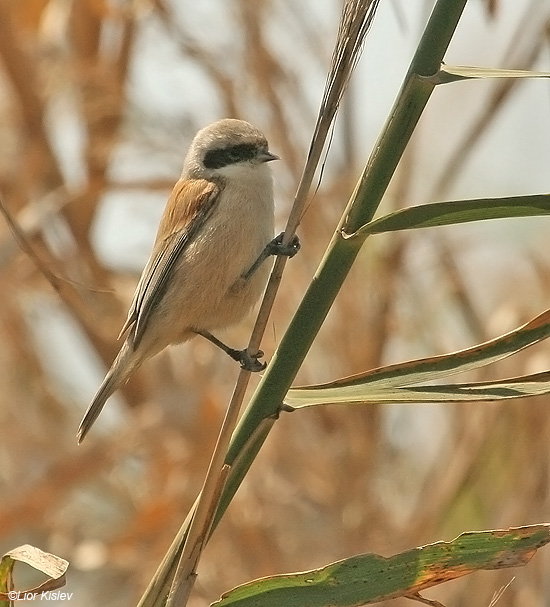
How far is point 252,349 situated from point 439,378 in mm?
196

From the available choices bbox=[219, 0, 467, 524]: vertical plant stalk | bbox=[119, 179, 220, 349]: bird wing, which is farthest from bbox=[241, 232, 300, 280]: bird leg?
bbox=[219, 0, 467, 524]: vertical plant stalk

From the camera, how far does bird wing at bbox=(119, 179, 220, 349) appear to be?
1831 mm

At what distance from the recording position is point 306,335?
2.89ft

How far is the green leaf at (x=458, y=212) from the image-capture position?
0.85m

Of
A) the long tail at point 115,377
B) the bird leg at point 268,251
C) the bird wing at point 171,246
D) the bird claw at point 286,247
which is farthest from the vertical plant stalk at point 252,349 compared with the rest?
the bird wing at point 171,246

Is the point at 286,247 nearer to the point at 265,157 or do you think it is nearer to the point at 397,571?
the point at 397,571

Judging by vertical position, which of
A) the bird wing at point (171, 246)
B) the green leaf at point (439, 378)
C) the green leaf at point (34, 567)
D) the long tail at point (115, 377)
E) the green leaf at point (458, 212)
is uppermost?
the bird wing at point (171, 246)

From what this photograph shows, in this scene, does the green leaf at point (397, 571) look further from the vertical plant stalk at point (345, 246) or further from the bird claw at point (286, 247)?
the bird claw at point (286, 247)

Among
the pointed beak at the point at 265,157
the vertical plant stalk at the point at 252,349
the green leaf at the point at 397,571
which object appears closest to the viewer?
→ the vertical plant stalk at the point at 252,349

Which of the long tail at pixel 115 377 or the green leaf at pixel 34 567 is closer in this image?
the green leaf at pixel 34 567

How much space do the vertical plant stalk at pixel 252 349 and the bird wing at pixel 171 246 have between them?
2.90 ft

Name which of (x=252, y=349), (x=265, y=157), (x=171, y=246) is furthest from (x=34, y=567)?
(x=265, y=157)

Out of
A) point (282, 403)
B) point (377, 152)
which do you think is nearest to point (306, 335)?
point (282, 403)

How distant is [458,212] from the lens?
0.87 metres
